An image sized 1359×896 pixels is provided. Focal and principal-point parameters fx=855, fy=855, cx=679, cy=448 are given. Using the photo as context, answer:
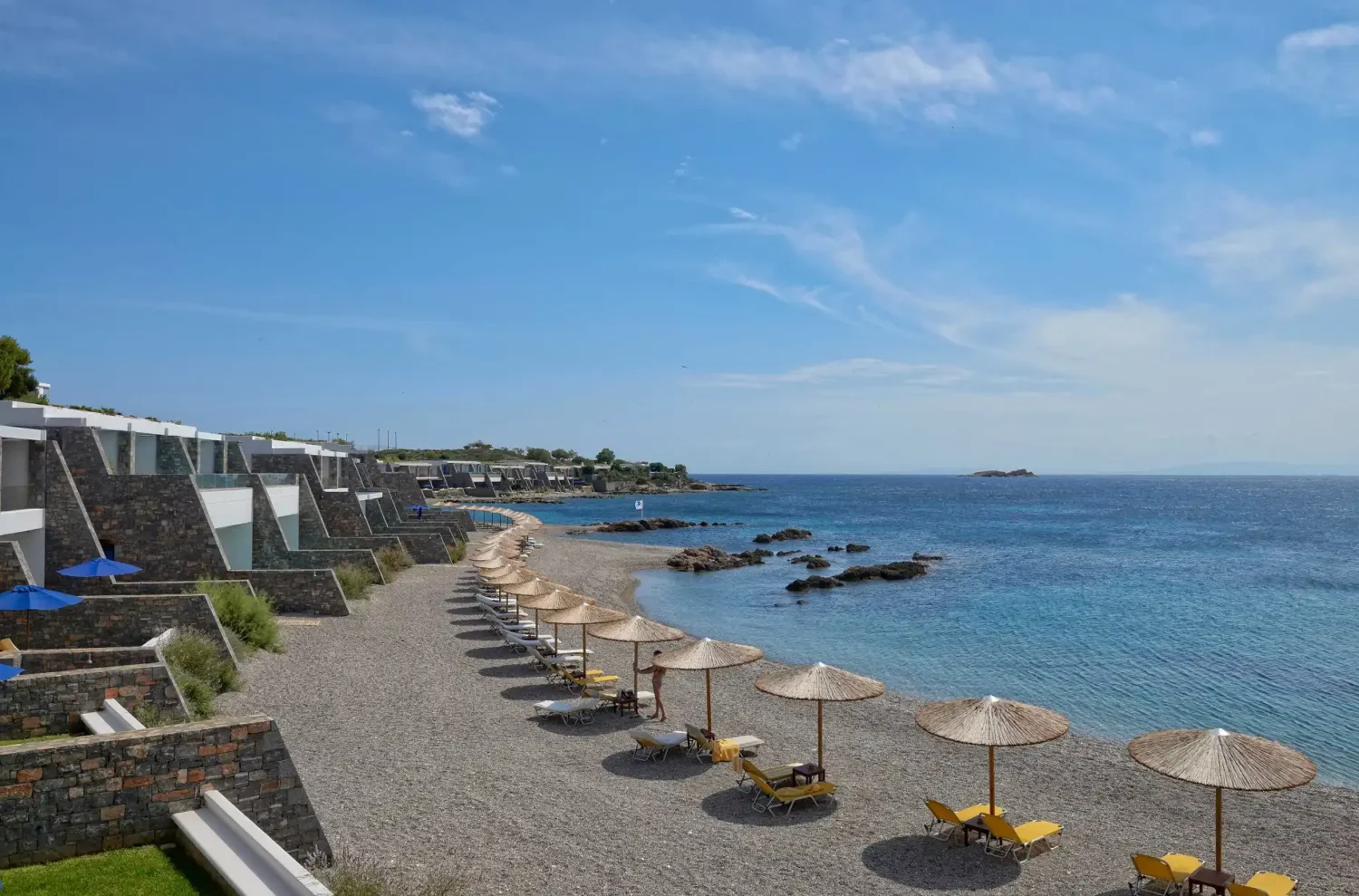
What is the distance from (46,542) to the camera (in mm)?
17844

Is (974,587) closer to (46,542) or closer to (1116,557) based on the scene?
(1116,557)

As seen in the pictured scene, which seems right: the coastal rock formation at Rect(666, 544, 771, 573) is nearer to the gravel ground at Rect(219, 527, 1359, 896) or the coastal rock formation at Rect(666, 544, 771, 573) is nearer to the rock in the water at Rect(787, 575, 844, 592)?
the rock in the water at Rect(787, 575, 844, 592)

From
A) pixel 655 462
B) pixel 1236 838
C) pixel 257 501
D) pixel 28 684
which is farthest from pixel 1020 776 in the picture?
pixel 655 462

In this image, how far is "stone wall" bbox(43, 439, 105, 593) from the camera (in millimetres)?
17906

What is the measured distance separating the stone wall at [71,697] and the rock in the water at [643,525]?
6153 cm

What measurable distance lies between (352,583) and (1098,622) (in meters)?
25.3

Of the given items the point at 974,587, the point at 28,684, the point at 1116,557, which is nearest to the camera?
the point at 28,684

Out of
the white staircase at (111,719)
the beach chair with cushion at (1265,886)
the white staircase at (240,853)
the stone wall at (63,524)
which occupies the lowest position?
the beach chair with cushion at (1265,886)

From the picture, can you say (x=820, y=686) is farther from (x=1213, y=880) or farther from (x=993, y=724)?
(x=1213, y=880)

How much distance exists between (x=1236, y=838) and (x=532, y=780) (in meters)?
9.28

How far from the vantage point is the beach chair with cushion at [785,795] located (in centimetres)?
1101

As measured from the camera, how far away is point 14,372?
1679 inches

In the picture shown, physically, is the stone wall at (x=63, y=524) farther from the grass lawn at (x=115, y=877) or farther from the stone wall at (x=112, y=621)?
the grass lawn at (x=115, y=877)

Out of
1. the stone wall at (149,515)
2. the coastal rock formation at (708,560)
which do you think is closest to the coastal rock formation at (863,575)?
the coastal rock formation at (708,560)
